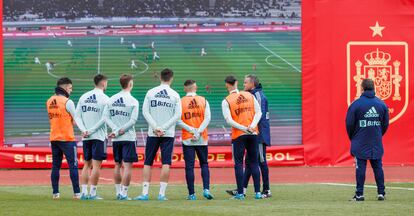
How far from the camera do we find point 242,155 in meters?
17.3

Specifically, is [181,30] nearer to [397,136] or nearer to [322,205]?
[397,136]

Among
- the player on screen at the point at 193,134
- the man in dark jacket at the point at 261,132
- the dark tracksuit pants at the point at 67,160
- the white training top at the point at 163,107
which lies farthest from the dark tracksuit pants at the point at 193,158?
the dark tracksuit pants at the point at 67,160

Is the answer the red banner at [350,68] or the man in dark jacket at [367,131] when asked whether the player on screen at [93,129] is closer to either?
the man in dark jacket at [367,131]

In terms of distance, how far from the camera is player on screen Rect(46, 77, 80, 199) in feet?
56.7

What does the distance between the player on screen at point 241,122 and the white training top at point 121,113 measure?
151 cm

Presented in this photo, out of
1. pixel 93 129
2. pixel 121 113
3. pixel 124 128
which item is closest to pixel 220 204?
pixel 124 128

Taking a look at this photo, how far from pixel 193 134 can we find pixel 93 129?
5.33 feet

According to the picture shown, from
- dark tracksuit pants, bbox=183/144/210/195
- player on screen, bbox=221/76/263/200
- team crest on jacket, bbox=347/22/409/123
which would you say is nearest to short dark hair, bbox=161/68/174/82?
player on screen, bbox=221/76/263/200

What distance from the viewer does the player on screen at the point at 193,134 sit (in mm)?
17156

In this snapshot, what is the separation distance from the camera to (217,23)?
88.7ft

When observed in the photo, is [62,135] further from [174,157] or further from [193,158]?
[174,157]

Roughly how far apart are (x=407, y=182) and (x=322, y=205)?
682cm

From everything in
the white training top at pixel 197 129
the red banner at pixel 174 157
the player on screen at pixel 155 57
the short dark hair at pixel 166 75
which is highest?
the player on screen at pixel 155 57

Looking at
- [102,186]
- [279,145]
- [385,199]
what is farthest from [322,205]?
[279,145]
